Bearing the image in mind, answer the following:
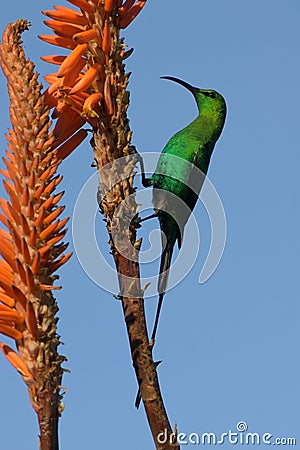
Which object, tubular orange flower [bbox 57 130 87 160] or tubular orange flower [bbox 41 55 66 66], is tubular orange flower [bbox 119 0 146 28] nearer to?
tubular orange flower [bbox 41 55 66 66]

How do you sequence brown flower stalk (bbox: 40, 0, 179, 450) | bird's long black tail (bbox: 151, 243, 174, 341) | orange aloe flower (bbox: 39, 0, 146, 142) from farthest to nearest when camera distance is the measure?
1. bird's long black tail (bbox: 151, 243, 174, 341)
2. orange aloe flower (bbox: 39, 0, 146, 142)
3. brown flower stalk (bbox: 40, 0, 179, 450)

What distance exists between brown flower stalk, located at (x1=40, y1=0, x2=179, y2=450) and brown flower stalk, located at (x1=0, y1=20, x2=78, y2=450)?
0.64 meters

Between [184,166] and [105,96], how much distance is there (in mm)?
3264

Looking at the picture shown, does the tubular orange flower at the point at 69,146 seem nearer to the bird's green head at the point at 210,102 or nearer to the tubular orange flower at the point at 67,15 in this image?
the tubular orange flower at the point at 67,15

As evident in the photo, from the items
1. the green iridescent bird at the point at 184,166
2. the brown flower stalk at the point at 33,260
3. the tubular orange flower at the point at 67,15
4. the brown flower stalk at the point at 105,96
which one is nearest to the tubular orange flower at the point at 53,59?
the brown flower stalk at the point at 105,96

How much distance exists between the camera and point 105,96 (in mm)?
3822

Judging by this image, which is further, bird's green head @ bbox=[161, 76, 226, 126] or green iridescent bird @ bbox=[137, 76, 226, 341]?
bird's green head @ bbox=[161, 76, 226, 126]

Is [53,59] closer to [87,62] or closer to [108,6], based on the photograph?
[87,62]

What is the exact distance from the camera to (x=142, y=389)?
11.0 ft

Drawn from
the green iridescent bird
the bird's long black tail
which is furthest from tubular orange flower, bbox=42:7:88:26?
the green iridescent bird

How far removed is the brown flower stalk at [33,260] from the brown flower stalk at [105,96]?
64cm

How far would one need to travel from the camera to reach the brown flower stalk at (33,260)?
2885mm

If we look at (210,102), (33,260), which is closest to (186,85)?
(210,102)

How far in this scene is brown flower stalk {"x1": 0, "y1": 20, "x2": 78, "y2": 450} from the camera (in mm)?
2885
